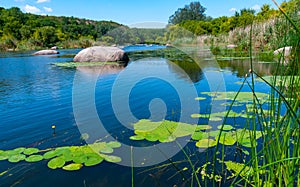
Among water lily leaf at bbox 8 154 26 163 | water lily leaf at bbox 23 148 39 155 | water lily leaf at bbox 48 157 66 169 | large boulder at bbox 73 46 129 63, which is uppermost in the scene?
large boulder at bbox 73 46 129 63

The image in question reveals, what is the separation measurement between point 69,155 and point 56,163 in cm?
13

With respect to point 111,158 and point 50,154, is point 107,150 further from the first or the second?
point 50,154

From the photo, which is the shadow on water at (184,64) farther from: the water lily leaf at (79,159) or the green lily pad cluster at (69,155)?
the water lily leaf at (79,159)

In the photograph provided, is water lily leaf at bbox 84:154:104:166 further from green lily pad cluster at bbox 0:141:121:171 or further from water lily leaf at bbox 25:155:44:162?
water lily leaf at bbox 25:155:44:162

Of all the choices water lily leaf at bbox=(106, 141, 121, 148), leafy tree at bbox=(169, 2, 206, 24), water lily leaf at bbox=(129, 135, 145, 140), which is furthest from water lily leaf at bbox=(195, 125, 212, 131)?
leafy tree at bbox=(169, 2, 206, 24)

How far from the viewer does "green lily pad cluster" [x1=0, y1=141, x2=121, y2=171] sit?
6.07 ft

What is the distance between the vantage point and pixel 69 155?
1958 mm

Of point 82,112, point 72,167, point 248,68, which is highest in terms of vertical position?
point 248,68

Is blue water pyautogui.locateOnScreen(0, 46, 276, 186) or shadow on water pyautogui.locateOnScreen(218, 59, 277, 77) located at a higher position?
shadow on water pyautogui.locateOnScreen(218, 59, 277, 77)

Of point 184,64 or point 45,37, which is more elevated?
point 45,37

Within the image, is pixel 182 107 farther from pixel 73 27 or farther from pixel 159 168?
pixel 73 27

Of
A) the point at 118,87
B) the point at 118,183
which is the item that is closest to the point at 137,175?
the point at 118,183

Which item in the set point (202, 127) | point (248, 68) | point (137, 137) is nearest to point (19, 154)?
point (137, 137)

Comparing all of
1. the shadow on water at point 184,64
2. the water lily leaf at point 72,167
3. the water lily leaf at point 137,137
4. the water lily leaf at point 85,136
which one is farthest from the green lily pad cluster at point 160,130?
the shadow on water at point 184,64
